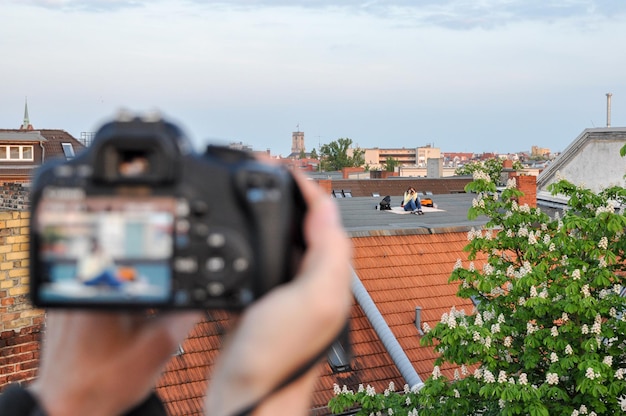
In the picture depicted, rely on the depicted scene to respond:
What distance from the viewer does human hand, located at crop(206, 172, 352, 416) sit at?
137cm

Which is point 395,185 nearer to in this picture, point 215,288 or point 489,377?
point 489,377

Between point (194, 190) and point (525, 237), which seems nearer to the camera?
point (194, 190)

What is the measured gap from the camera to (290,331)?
1.37 meters

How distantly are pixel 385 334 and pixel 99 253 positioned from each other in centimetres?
1367

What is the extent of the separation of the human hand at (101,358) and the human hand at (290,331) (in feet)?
0.65

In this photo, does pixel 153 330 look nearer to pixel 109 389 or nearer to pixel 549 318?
pixel 109 389

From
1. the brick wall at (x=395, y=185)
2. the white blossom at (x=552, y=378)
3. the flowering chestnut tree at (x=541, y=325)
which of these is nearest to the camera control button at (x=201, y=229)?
the flowering chestnut tree at (x=541, y=325)

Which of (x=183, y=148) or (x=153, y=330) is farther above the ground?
(x=183, y=148)

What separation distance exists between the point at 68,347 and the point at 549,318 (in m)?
9.39

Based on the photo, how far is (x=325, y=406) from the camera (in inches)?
524

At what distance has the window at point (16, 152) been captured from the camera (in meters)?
55.4

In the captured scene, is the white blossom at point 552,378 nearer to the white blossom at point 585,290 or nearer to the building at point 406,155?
the white blossom at point 585,290

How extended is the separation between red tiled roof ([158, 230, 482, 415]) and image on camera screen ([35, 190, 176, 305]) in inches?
427

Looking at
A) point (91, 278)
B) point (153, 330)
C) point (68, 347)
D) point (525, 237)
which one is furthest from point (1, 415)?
point (525, 237)
